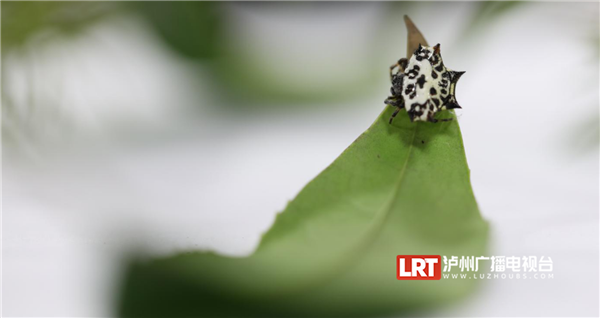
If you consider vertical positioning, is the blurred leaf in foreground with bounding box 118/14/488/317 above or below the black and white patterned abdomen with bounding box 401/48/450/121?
below

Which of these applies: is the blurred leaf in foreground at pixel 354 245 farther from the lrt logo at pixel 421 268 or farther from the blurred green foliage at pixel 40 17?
the blurred green foliage at pixel 40 17

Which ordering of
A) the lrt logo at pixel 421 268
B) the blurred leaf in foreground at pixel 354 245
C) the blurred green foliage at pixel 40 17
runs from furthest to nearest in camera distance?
1. the blurred green foliage at pixel 40 17
2. the lrt logo at pixel 421 268
3. the blurred leaf in foreground at pixel 354 245

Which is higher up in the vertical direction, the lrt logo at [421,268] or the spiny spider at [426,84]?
the spiny spider at [426,84]

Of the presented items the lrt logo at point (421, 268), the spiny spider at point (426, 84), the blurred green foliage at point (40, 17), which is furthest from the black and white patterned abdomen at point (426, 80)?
the blurred green foliage at point (40, 17)

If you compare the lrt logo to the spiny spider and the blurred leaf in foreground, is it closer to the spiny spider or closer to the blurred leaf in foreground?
the blurred leaf in foreground

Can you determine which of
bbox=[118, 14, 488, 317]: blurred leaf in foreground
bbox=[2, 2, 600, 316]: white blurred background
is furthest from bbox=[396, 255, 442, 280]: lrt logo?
bbox=[2, 2, 600, 316]: white blurred background

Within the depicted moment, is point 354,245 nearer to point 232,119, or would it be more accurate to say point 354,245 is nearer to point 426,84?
point 426,84

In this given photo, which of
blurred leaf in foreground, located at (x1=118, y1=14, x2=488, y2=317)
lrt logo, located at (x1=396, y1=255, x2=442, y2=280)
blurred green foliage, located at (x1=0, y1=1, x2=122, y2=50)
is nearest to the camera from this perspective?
blurred leaf in foreground, located at (x1=118, y1=14, x2=488, y2=317)
